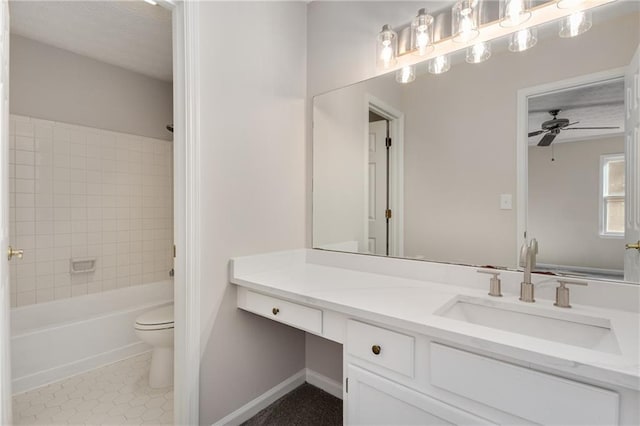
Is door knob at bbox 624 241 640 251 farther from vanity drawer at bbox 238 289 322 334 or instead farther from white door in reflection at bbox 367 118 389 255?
vanity drawer at bbox 238 289 322 334

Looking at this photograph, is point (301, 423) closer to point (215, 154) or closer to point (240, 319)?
point (240, 319)

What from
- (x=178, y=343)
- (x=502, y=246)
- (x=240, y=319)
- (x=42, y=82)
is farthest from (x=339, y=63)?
(x=42, y=82)

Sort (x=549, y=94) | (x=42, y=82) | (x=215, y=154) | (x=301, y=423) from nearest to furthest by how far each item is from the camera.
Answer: (x=549, y=94) < (x=215, y=154) < (x=301, y=423) < (x=42, y=82)

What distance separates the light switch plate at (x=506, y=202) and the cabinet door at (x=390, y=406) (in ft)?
2.71

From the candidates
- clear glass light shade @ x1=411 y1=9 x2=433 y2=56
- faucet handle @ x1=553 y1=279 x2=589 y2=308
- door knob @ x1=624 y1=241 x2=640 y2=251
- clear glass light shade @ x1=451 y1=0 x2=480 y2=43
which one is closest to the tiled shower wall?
clear glass light shade @ x1=411 y1=9 x2=433 y2=56

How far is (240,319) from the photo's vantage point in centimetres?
166

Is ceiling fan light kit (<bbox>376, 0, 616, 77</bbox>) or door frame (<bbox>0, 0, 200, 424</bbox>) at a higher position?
ceiling fan light kit (<bbox>376, 0, 616, 77</bbox>)

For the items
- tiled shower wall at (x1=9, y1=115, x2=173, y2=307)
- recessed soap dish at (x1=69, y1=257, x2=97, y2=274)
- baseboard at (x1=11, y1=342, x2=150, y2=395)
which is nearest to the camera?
baseboard at (x1=11, y1=342, x2=150, y2=395)

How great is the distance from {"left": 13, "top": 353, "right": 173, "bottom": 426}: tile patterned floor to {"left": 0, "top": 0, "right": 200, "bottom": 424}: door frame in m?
0.48

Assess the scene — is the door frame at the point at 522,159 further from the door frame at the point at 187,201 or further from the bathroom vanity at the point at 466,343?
the door frame at the point at 187,201

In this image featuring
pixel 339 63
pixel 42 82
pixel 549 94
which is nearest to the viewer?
pixel 549 94

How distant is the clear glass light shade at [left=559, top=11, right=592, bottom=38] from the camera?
1162mm

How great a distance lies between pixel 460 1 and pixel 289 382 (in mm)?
2238

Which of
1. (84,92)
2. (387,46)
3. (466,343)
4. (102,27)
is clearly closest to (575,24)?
(387,46)
